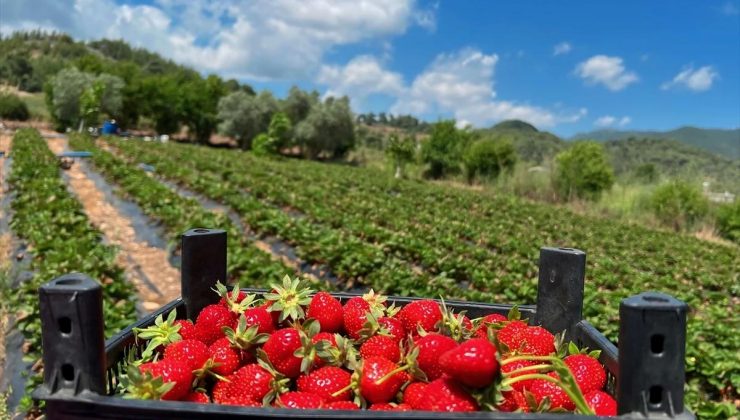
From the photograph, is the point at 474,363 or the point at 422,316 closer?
the point at 474,363

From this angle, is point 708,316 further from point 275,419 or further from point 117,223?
point 117,223

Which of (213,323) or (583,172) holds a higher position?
(583,172)

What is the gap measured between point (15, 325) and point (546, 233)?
1118 cm

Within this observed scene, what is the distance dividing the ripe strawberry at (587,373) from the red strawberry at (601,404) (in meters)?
0.06

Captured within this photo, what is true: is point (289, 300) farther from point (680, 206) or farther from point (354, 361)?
point (680, 206)

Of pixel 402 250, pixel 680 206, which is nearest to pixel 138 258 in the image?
pixel 402 250

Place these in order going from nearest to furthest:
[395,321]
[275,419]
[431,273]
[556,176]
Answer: [275,419], [395,321], [431,273], [556,176]

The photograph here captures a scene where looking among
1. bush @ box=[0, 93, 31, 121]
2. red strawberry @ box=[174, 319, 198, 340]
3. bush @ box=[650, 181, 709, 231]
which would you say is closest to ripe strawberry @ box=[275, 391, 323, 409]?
red strawberry @ box=[174, 319, 198, 340]

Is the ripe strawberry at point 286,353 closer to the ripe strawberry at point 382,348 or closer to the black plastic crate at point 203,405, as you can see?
the ripe strawberry at point 382,348

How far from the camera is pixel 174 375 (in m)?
1.08

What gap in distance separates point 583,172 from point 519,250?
47.9ft

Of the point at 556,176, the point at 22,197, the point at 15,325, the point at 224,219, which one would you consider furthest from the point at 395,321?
the point at 556,176

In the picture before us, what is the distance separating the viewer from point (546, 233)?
43.2 ft

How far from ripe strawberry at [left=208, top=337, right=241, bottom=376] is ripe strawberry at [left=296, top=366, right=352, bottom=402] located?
0.18m
